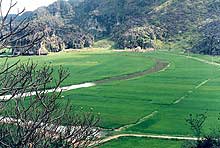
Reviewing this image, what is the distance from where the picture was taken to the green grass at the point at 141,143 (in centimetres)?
3781

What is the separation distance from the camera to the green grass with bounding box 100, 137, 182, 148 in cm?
3781

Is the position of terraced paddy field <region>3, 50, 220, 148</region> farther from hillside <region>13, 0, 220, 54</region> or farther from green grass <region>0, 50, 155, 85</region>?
hillside <region>13, 0, 220, 54</region>

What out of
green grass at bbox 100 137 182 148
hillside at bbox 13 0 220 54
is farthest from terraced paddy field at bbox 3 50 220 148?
hillside at bbox 13 0 220 54

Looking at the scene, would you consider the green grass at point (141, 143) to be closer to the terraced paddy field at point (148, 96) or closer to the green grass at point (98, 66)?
the terraced paddy field at point (148, 96)

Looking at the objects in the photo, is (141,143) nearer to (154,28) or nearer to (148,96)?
(148,96)

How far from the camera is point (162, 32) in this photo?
155 metres

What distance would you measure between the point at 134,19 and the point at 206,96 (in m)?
116

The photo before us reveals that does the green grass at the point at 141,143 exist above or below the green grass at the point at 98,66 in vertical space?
below

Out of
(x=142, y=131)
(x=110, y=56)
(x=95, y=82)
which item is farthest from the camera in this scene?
(x=110, y=56)

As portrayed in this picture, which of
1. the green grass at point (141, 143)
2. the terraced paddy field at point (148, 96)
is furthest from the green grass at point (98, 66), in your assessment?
the green grass at point (141, 143)

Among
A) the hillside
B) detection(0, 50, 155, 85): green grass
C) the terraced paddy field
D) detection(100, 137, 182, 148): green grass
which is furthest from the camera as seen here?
the hillside

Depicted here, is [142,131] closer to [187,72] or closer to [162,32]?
[187,72]

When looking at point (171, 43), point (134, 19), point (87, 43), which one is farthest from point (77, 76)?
point (134, 19)

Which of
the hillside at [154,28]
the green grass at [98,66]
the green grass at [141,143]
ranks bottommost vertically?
the green grass at [141,143]
